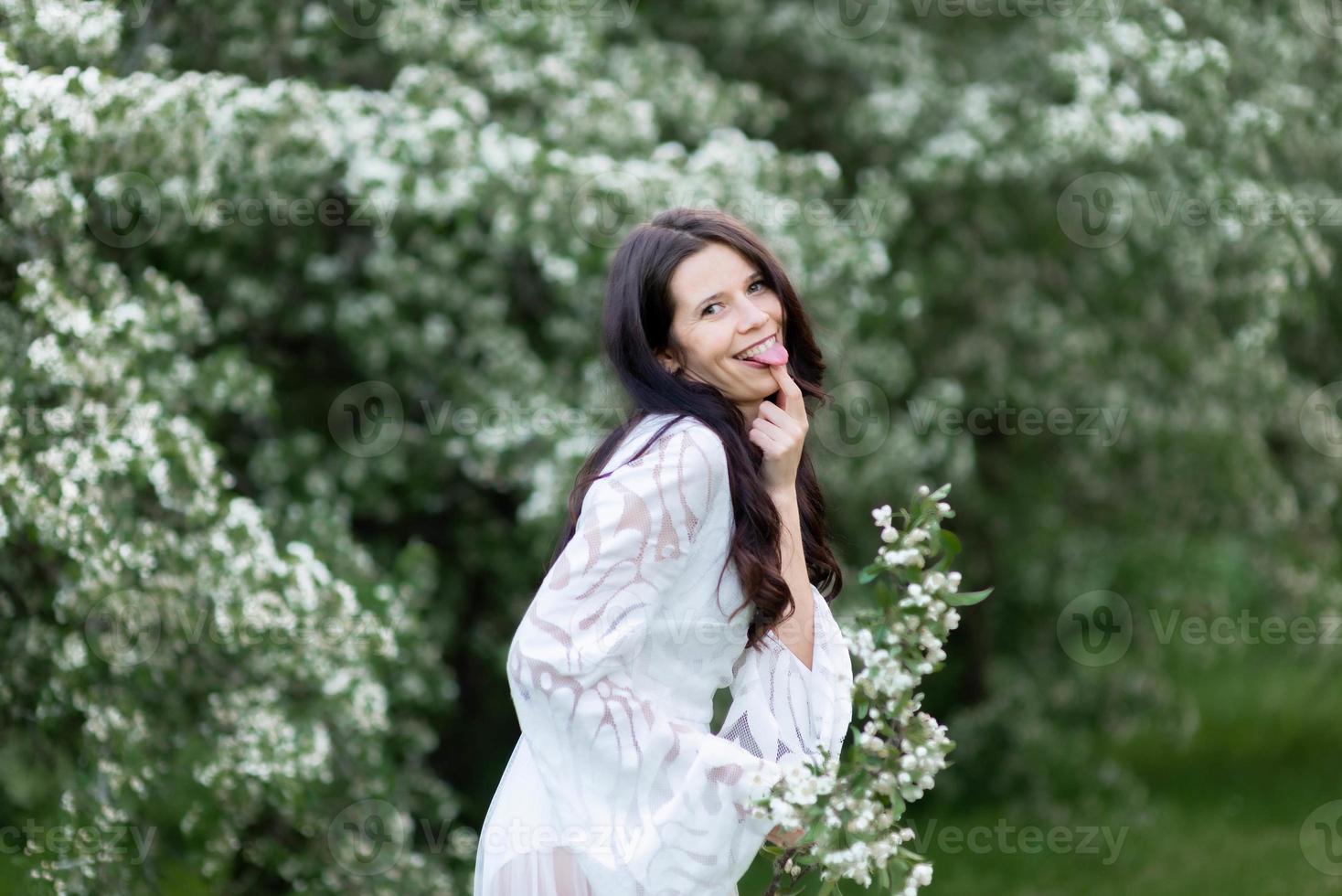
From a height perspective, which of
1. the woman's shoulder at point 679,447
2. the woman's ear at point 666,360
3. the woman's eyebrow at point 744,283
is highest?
the woman's eyebrow at point 744,283

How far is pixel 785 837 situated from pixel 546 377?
11.2 feet

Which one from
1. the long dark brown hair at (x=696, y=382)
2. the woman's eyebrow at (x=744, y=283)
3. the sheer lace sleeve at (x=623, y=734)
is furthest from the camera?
the woman's eyebrow at (x=744, y=283)

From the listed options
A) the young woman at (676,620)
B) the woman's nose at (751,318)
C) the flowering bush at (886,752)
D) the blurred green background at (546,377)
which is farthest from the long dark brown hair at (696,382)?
the blurred green background at (546,377)

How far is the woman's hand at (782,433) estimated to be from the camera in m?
2.37

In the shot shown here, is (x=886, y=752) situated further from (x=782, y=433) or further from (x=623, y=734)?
(x=782, y=433)

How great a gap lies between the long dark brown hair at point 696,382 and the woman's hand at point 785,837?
316 millimetres

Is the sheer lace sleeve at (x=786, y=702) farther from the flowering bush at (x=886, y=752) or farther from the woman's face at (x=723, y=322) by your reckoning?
the woman's face at (x=723, y=322)

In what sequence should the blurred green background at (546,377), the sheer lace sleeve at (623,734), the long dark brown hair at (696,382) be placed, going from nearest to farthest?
the sheer lace sleeve at (623,734) → the long dark brown hair at (696,382) → the blurred green background at (546,377)

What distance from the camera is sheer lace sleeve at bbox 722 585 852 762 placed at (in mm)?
2354

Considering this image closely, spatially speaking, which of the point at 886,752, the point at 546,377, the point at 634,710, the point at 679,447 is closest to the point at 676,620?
the point at 634,710

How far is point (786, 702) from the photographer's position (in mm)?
2383

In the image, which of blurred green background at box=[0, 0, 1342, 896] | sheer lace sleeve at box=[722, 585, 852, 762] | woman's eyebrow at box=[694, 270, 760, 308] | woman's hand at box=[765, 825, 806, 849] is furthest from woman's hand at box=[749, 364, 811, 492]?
blurred green background at box=[0, 0, 1342, 896]

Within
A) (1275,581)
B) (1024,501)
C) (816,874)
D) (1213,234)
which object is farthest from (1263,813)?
(816,874)

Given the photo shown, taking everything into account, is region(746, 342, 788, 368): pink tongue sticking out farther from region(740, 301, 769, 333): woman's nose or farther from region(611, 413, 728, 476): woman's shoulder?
region(611, 413, 728, 476): woman's shoulder
